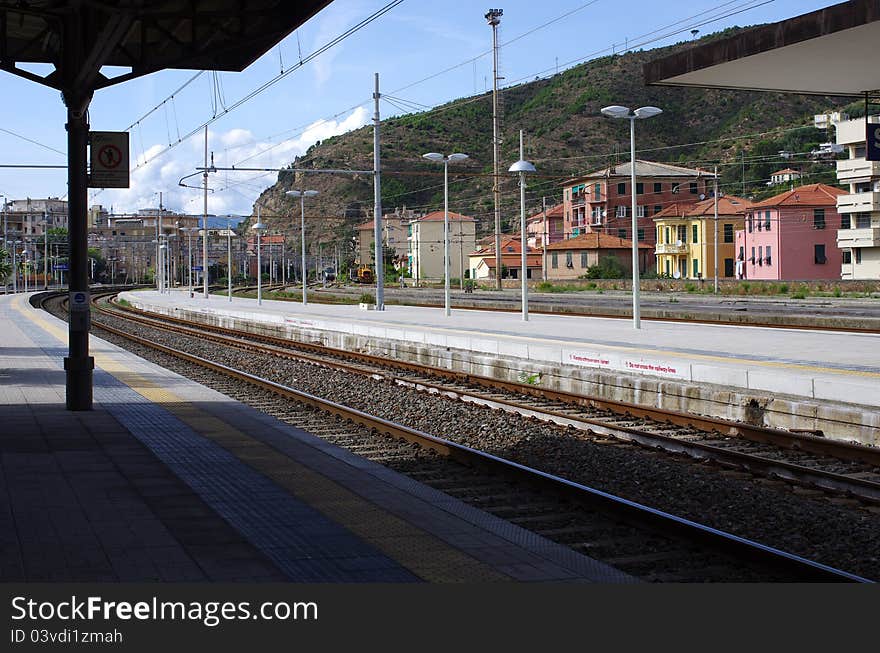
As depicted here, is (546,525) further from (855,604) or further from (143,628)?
(143,628)

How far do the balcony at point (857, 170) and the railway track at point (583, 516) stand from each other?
46.7 metres

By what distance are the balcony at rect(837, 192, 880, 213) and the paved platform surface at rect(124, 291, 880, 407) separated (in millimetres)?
34803

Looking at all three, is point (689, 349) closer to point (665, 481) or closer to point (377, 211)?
point (665, 481)

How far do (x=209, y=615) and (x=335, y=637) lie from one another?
2.34 ft

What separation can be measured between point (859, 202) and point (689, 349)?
45574 millimetres

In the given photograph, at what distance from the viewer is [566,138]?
121125mm

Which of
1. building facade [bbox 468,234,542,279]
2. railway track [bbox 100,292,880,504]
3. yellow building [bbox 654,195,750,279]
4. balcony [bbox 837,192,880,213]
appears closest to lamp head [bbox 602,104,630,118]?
railway track [bbox 100,292,880,504]

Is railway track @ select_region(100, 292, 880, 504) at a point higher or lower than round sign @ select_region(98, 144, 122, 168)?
lower

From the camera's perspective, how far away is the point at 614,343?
2119 cm

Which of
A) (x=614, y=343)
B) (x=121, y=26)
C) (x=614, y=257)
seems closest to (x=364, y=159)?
(x=614, y=257)

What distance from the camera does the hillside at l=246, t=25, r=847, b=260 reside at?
111m

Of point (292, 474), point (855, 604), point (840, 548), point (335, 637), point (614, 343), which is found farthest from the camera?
point (614, 343)

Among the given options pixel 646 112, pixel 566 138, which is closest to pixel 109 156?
pixel 646 112

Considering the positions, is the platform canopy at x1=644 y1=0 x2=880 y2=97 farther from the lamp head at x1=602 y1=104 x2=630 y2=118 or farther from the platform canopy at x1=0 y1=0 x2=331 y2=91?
the platform canopy at x1=0 y1=0 x2=331 y2=91
